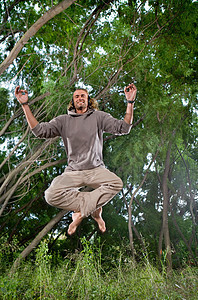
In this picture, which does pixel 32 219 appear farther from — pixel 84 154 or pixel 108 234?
pixel 84 154

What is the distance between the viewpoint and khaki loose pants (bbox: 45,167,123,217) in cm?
188

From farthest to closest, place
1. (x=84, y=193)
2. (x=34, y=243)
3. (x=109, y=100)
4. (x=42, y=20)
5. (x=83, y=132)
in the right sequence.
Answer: (x=34, y=243)
(x=109, y=100)
(x=42, y=20)
(x=83, y=132)
(x=84, y=193)

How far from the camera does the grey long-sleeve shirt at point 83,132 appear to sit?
2012 mm

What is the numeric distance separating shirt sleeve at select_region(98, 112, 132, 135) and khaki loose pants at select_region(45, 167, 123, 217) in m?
0.26

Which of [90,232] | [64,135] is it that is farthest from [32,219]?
[64,135]

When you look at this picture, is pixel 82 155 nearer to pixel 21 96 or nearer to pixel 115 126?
pixel 115 126

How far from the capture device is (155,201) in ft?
34.6

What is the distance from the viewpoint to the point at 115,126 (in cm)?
203

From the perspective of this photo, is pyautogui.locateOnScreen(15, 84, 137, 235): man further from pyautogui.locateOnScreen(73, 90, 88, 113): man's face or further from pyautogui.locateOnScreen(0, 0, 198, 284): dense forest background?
pyautogui.locateOnScreen(0, 0, 198, 284): dense forest background

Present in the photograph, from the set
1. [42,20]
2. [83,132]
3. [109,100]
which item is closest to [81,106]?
[83,132]

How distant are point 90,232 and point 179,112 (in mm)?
4191

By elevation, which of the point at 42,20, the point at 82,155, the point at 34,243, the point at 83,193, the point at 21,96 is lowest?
the point at 34,243

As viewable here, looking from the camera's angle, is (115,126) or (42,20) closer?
(115,126)

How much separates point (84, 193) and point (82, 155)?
0.24 metres
